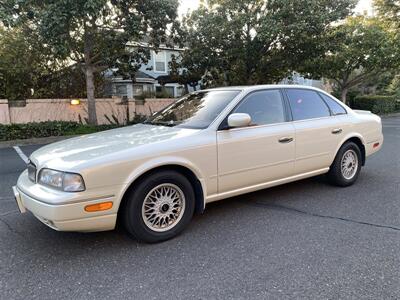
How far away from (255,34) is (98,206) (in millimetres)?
13617

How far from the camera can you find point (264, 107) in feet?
14.5

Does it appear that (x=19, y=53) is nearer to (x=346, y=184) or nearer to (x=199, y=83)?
(x=199, y=83)

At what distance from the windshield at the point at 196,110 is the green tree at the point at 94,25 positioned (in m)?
7.48

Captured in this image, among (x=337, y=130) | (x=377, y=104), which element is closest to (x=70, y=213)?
(x=337, y=130)

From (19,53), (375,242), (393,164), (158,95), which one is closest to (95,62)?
(19,53)

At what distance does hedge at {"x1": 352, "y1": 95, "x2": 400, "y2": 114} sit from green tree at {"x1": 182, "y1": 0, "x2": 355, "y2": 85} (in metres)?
9.66

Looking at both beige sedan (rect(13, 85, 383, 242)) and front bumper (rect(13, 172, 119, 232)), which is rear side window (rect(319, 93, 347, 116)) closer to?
beige sedan (rect(13, 85, 383, 242))

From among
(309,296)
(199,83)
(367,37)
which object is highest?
(367,37)

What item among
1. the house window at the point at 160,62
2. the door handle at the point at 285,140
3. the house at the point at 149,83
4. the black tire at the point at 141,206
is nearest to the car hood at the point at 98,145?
the black tire at the point at 141,206

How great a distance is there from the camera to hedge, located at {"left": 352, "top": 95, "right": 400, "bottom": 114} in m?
23.8

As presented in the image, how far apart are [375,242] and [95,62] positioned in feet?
43.2

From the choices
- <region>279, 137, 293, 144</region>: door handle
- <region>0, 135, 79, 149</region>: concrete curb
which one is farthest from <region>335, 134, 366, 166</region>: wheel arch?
<region>0, 135, 79, 149</region>: concrete curb

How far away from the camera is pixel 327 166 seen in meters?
4.99

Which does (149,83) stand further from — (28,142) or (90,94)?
(28,142)
